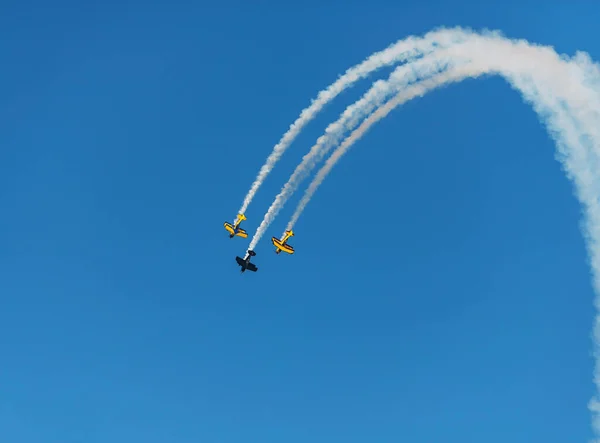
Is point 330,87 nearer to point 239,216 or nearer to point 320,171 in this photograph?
point 320,171

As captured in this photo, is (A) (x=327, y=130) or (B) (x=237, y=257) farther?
(B) (x=237, y=257)

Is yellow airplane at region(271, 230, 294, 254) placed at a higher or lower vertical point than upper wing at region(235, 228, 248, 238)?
lower

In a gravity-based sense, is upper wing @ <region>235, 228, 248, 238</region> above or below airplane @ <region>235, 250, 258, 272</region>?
above

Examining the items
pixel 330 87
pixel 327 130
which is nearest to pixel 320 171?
pixel 327 130

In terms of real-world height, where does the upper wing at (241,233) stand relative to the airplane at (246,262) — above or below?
above

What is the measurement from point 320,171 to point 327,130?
2.93 metres

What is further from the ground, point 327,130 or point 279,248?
point 327,130

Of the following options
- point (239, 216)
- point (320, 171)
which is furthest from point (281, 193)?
point (239, 216)

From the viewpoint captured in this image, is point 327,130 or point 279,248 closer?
point 327,130

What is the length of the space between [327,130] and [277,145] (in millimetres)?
4309

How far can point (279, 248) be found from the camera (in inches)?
1945

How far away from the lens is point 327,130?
44.5 m

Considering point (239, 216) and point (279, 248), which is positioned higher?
point (239, 216)

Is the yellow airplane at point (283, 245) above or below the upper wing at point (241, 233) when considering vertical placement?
below
